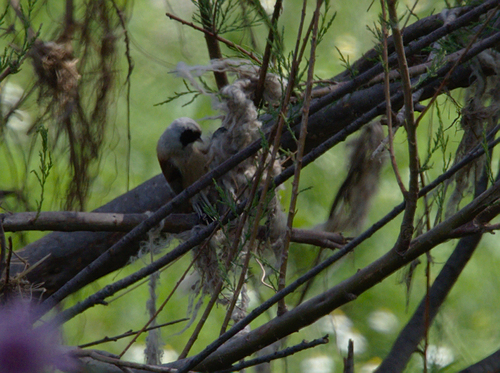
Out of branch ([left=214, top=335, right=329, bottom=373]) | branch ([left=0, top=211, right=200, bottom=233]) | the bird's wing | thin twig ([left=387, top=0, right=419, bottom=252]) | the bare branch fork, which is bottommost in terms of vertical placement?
branch ([left=214, top=335, right=329, bottom=373])

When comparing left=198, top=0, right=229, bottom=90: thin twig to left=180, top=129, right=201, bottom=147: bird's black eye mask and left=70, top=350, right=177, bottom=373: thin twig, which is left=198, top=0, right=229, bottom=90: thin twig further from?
left=70, top=350, right=177, bottom=373: thin twig

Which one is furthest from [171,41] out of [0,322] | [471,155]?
[0,322]

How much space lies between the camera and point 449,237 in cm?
63

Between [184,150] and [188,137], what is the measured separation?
0.03 m

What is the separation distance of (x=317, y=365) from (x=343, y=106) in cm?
100

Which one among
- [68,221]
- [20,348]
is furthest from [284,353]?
[68,221]

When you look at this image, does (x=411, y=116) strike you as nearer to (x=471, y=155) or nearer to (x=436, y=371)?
(x=471, y=155)

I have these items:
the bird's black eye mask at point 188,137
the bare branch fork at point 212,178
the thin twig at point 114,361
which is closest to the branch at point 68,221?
the bare branch fork at point 212,178

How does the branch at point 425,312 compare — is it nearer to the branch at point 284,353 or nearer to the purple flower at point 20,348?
the branch at point 284,353

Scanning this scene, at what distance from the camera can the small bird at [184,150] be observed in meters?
1.36

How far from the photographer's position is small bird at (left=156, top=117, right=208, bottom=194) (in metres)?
1.36

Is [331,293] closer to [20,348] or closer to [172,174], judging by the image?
[20,348]

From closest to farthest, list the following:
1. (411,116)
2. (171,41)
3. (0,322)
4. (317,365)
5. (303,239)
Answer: (0,322)
(411,116)
(303,239)
(317,365)
(171,41)

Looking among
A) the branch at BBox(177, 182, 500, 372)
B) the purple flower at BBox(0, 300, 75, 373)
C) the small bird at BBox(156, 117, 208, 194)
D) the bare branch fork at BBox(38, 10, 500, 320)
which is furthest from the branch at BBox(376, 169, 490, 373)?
the small bird at BBox(156, 117, 208, 194)
